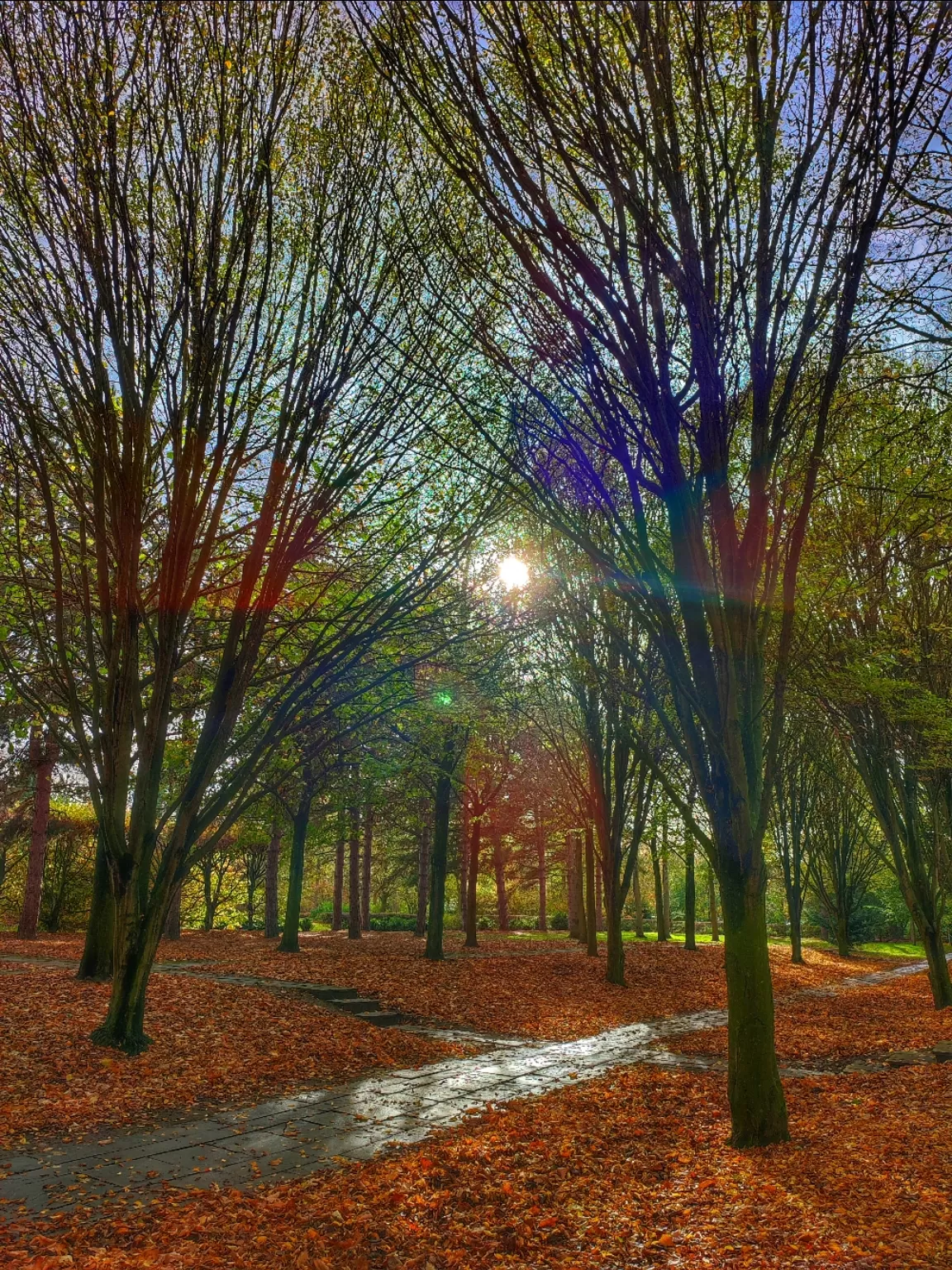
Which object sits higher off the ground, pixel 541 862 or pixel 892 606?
pixel 892 606

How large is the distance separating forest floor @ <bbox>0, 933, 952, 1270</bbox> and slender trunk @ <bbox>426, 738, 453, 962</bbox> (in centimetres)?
444

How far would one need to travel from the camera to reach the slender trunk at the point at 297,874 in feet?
53.6

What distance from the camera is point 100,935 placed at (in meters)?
10.3

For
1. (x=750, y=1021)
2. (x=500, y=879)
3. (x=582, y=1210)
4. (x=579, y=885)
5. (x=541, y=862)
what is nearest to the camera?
(x=582, y=1210)

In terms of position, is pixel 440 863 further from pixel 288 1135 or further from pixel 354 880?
pixel 288 1135

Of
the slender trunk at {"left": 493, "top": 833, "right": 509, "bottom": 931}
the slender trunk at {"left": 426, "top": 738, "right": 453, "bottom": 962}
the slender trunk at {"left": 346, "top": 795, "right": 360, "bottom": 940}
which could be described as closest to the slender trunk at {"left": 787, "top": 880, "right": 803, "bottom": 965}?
the slender trunk at {"left": 493, "top": 833, "right": 509, "bottom": 931}

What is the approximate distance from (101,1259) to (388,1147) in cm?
226

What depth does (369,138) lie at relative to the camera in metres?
6.61

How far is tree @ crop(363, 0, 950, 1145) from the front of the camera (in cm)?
456

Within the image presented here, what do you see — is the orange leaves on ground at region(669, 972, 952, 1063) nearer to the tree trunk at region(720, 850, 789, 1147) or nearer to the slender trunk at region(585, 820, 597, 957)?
the tree trunk at region(720, 850, 789, 1147)

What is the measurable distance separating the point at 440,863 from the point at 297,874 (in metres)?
3.74

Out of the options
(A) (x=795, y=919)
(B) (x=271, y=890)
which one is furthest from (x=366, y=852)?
(A) (x=795, y=919)

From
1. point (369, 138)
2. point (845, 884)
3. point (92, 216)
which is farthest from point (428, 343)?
point (845, 884)

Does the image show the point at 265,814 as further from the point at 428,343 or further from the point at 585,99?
the point at 585,99
